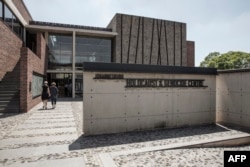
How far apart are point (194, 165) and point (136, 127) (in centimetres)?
354

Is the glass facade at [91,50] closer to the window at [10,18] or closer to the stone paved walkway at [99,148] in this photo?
the window at [10,18]

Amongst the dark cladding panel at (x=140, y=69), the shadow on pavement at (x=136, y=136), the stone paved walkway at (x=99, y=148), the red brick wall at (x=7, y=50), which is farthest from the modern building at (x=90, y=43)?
the shadow on pavement at (x=136, y=136)

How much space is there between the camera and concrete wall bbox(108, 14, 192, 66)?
2373 centimetres

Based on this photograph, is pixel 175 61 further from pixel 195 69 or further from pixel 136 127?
pixel 136 127

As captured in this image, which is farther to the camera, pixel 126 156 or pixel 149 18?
pixel 149 18

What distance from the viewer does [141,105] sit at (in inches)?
316

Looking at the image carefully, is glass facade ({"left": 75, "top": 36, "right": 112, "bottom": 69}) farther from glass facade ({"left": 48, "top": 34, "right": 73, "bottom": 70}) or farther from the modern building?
glass facade ({"left": 48, "top": 34, "right": 73, "bottom": 70})

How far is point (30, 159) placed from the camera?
4.72 metres

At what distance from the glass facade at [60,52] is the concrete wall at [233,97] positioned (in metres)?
17.7

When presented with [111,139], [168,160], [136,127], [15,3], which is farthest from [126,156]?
[15,3]

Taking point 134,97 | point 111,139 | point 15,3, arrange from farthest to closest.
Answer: point 15,3 < point 134,97 < point 111,139

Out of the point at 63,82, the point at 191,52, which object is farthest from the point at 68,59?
the point at 191,52

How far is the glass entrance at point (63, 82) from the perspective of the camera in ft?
74.8

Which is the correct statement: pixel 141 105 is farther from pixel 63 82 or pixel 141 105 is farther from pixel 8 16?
pixel 63 82
